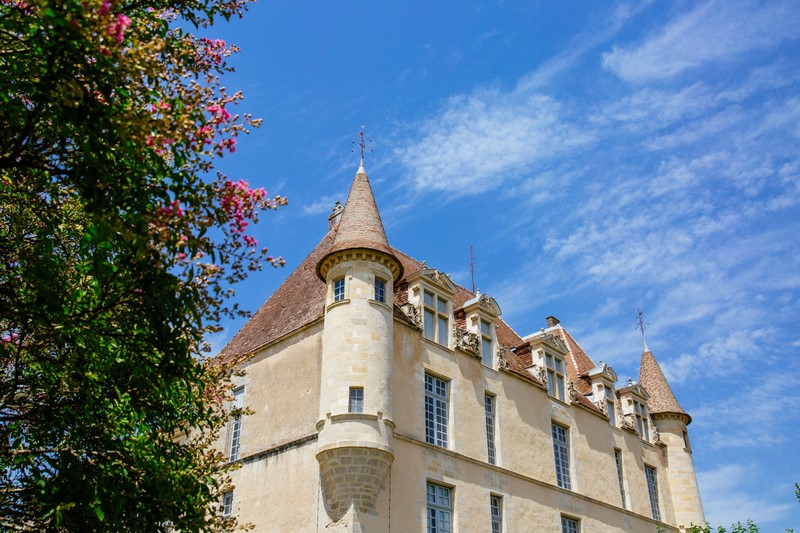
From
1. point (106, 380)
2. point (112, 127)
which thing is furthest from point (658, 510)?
point (112, 127)

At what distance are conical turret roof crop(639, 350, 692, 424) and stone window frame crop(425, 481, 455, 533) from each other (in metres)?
16.1

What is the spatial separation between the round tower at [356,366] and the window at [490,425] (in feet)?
15.8

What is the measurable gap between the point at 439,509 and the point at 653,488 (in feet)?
47.5

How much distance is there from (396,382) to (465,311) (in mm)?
4996

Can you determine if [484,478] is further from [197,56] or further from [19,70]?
Result: [19,70]

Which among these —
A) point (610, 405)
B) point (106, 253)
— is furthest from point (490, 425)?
point (106, 253)

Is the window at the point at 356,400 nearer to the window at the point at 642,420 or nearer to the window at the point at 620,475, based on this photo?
the window at the point at 620,475

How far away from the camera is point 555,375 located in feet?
88.3

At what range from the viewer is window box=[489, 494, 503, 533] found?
21.6m

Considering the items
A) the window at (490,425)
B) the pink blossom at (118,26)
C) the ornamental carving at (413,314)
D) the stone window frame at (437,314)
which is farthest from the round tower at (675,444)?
the pink blossom at (118,26)

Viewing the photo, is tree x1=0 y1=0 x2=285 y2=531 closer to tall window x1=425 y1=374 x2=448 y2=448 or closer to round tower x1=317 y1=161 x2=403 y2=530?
round tower x1=317 y1=161 x2=403 y2=530

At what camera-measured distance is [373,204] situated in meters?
22.2

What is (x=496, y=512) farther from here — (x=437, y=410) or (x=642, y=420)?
(x=642, y=420)

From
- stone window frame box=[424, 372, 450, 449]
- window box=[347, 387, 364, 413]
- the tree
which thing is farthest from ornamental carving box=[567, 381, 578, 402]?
the tree
